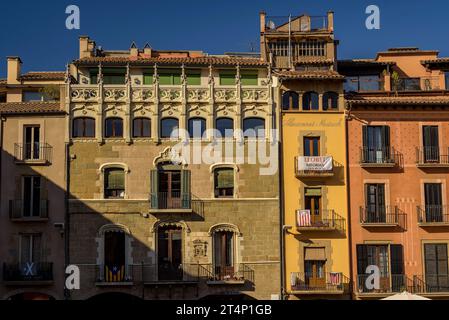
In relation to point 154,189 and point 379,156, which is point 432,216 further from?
point 154,189

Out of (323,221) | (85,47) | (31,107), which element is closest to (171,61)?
(85,47)

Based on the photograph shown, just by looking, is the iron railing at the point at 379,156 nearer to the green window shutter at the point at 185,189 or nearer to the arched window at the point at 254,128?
the arched window at the point at 254,128

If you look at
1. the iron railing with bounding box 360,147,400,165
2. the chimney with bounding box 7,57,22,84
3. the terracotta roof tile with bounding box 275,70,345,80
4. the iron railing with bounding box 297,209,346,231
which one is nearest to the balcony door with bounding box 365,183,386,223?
the iron railing with bounding box 360,147,400,165

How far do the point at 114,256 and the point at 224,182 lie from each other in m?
6.87

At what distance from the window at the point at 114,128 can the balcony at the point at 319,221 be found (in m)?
10.3

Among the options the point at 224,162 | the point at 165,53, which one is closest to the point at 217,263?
the point at 224,162

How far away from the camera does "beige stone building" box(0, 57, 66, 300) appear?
34906mm

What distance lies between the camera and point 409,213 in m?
36.8

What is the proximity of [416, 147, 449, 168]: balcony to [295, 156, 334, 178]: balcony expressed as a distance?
191 inches

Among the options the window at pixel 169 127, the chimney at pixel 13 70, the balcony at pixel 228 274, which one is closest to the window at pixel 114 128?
the window at pixel 169 127

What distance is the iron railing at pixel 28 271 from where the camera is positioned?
34656mm

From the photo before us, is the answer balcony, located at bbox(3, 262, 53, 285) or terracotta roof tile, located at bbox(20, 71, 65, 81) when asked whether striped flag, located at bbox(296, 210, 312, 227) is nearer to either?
balcony, located at bbox(3, 262, 53, 285)

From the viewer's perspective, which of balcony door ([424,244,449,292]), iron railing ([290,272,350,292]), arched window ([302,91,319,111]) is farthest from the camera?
arched window ([302,91,319,111])

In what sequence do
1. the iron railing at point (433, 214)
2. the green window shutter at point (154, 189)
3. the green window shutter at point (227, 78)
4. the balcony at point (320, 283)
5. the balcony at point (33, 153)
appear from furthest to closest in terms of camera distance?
1. the green window shutter at point (227, 78)
2. the iron railing at point (433, 214)
3. the balcony at point (33, 153)
4. the green window shutter at point (154, 189)
5. the balcony at point (320, 283)
